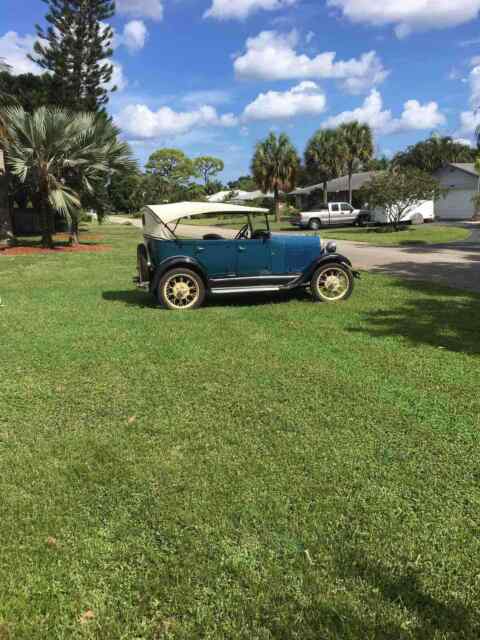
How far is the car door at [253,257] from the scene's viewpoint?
24.9 ft

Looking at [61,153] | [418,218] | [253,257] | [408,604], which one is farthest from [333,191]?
[408,604]

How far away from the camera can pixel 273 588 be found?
7.03 ft

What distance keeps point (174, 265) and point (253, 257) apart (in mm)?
1260

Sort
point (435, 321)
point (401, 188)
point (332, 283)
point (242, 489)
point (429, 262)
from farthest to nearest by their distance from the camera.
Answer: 1. point (401, 188)
2. point (429, 262)
3. point (332, 283)
4. point (435, 321)
5. point (242, 489)

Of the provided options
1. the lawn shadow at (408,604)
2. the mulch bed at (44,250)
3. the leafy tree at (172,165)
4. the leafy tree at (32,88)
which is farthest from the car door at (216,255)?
the leafy tree at (172,165)

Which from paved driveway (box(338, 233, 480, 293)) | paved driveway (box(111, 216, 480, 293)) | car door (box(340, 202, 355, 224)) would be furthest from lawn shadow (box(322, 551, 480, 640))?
car door (box(340, 202, 355, 224))

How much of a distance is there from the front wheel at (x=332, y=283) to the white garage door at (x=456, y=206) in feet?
111

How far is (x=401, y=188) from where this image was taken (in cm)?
2417

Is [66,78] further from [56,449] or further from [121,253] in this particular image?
[56,449]

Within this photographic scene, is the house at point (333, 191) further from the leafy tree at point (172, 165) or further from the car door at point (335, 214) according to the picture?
the leafy tree at point (172, 165)

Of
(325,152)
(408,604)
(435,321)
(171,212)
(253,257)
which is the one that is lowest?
(408,604)

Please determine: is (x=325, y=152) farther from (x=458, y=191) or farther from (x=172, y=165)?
(x=172, y=165)

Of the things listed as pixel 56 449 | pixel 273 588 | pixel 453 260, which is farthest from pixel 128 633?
pixel 453 260

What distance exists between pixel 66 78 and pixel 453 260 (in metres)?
24.9
